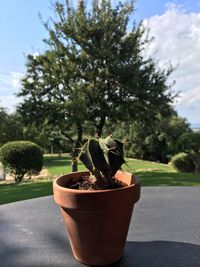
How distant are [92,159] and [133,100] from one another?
8.96 m

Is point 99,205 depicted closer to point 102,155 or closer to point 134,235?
point 102,155

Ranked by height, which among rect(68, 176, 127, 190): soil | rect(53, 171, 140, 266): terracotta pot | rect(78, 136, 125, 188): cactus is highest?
rect(78, 136, 125, 188): cactus

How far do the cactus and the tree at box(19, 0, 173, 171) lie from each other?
7.85 metres

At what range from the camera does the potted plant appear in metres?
1.39

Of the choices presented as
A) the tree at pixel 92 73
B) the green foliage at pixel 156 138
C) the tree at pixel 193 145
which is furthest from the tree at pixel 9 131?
the tree at pixel 193 145

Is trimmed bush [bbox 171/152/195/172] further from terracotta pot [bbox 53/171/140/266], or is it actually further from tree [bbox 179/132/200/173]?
terracotta pot [bbox 53/171/140/266]

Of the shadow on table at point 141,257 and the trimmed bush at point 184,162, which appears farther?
the trimmed bush at point 184,162

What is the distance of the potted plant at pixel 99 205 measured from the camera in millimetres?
1388

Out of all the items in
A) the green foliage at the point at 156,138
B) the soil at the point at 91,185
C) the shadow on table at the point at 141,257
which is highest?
the green foliage at the point at 156,138

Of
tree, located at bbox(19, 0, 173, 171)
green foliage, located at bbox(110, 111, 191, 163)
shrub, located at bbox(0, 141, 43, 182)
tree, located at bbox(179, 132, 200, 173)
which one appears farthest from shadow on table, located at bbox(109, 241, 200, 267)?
green foliage, located at bbox(110, 111, 191, 163)

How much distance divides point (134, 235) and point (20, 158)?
9440mm

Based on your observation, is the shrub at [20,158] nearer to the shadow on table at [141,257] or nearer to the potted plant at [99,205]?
the shadow on table at [141,257]

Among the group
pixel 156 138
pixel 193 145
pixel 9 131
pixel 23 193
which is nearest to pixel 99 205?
pixel 23 193

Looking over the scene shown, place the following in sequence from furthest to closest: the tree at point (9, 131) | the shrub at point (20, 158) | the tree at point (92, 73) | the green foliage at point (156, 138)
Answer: the tree at point (9, 131) < the green foliage at point (156, 138) < the shrub at point (20, 158) < the tree at point (92, 73)
